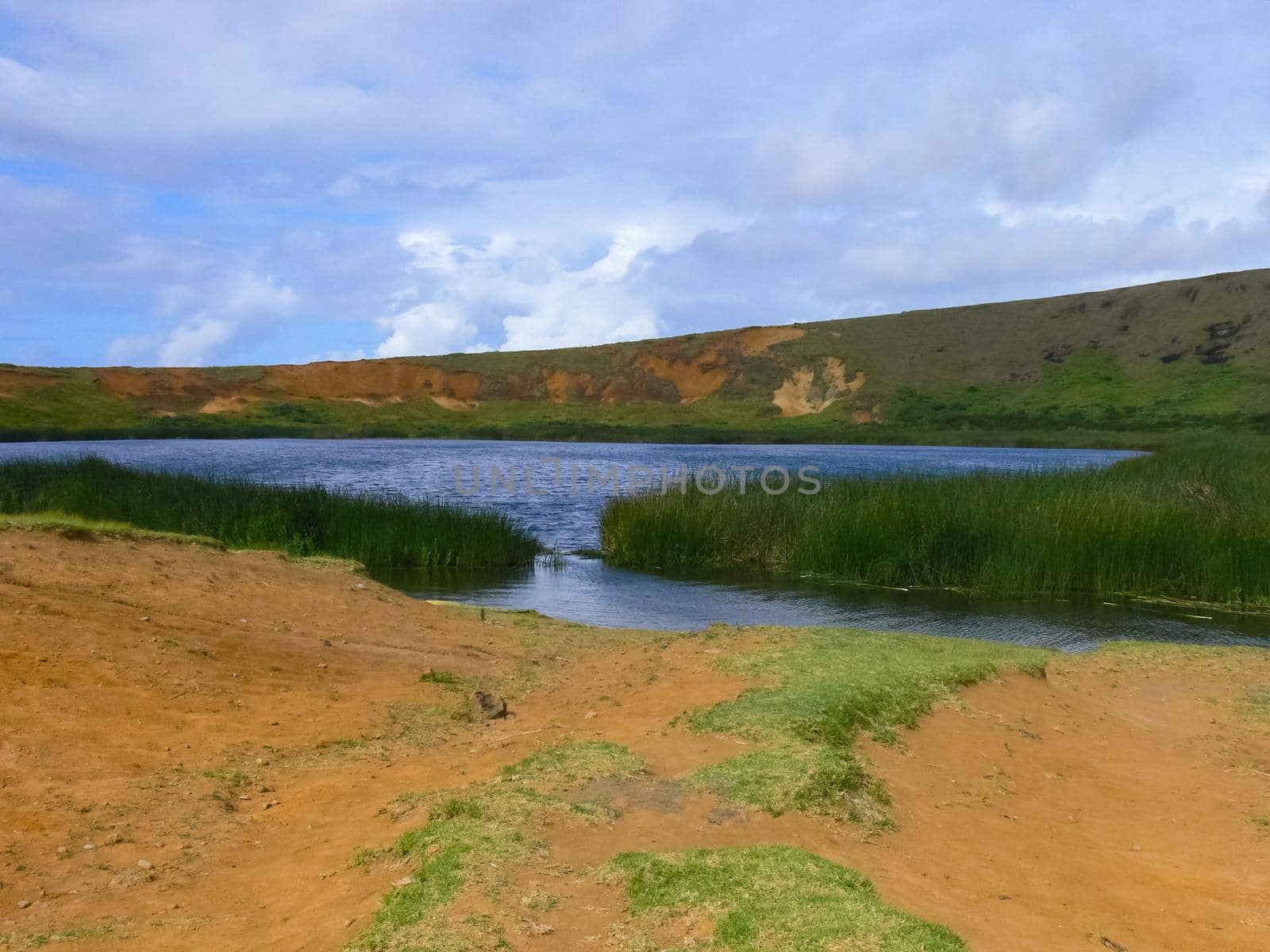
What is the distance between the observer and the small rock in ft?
24.0

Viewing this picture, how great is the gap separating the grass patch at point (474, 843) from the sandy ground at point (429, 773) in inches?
→ 4.9

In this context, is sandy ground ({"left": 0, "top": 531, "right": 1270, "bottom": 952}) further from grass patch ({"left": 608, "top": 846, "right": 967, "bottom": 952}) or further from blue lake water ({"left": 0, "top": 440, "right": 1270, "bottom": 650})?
blue lake water ({"left": 0, "top": 440, "right": 1270, "bottom": 650})

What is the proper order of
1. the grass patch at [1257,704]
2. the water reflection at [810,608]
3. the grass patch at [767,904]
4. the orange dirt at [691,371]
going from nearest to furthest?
the grass patch at [767,904] → the grass patch at [1257,704] → the water reflection at [810,608] → the orange dirt at [691,371]

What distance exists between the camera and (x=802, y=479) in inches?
890

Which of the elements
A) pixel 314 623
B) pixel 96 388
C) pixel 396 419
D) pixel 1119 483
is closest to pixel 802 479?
pixel 1119 483

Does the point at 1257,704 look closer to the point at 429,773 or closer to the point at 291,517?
the point at 429,773

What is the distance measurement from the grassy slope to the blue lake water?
12.7m

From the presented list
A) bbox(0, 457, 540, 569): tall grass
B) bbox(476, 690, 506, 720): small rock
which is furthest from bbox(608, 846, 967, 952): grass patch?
bbox(0, 457, 540, 569): tall grass

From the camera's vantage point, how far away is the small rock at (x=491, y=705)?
7328mm

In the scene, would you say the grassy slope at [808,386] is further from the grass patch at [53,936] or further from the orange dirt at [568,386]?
the grass patch at [53,936]

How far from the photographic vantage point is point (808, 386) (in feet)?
227

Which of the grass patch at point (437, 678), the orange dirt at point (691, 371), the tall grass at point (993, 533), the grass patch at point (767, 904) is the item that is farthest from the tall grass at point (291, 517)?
the orange dirt at point (691, 371)

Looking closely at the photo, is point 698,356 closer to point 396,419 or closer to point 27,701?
point 396,419

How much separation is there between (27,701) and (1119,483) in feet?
57.3
